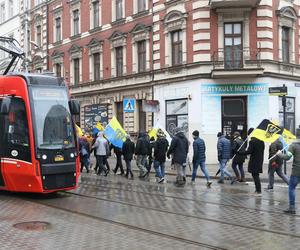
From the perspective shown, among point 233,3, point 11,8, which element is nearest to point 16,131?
point 233,3

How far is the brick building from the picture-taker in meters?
25.1

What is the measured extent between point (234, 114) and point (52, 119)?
1470 centimetres

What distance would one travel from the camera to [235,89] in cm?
2528

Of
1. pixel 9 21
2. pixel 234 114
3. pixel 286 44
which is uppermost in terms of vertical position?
pixel 9 21

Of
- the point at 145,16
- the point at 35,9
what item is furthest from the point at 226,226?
the point at 35,9

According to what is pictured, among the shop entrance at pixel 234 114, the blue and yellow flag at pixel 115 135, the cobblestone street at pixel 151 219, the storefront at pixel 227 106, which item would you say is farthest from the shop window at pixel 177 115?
the cobblestone street at pixel 151 219

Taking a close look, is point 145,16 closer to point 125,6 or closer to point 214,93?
point 125,6

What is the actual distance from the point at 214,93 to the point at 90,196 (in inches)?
528

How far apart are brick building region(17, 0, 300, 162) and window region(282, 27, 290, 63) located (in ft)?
0.18

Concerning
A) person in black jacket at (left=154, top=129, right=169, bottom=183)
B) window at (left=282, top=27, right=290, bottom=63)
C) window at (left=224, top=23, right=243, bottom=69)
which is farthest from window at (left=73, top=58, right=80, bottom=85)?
person in black jacket at (left=154, top=129, right=169, bottom=183)

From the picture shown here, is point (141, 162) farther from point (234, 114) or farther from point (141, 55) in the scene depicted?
point (141, 55)

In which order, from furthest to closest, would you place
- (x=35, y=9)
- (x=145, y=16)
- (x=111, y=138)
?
(x=35, y=9) → (x=145, y=16) → (x=111, y=138)

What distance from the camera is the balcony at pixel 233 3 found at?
24547 mm

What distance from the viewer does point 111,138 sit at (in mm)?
20141
